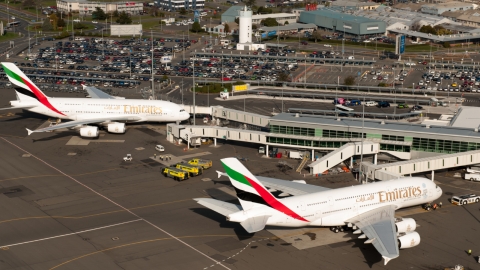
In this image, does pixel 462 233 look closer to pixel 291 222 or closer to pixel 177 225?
pixel 291 222

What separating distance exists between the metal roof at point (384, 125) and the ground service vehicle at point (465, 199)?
14.3 metres

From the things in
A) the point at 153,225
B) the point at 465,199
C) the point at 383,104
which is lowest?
the point at 153,225

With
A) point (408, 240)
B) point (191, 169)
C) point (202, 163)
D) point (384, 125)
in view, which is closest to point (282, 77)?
point (384, 125)

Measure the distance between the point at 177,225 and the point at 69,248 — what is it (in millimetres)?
12733

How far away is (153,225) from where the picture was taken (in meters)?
79.5

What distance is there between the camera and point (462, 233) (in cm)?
7769

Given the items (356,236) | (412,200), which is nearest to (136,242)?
(356,236)

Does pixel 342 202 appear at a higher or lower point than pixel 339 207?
higher

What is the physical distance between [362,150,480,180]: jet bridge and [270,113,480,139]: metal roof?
4.27 meters

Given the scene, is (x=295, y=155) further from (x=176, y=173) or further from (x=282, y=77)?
(x=282, y=77)

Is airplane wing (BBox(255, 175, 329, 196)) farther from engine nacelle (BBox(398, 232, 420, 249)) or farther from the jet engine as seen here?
the jet engine

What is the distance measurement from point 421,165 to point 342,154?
11.6 m

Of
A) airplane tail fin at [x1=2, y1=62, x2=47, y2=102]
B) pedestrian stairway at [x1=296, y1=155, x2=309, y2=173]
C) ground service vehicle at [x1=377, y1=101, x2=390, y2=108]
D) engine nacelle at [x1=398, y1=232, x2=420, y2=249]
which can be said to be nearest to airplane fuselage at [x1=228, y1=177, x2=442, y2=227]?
engine nacelle at [x1=398, y1=232, x2=420, y2=249]

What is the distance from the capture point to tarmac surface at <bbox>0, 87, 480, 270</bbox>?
69938mm
